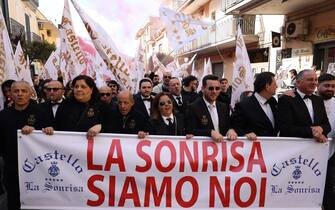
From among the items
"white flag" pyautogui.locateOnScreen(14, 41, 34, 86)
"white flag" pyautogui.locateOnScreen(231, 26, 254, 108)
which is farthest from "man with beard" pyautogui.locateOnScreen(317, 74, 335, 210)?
"white flag" pyautogui.locateOnScreen(14, 41, 34, 86)

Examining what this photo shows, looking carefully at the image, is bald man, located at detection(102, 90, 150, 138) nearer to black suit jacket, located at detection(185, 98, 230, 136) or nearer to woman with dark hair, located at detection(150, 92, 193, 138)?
woman with dark hair, located at detection(150, 92, 193, 138)

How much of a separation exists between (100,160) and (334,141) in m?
2.85

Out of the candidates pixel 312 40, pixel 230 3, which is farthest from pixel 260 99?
pixel 230 3

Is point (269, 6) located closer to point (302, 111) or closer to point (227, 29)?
point (227, 29)

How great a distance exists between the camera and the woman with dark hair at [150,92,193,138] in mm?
3613

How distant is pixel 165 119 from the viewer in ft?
12.1

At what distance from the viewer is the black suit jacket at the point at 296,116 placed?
3539 millimetres

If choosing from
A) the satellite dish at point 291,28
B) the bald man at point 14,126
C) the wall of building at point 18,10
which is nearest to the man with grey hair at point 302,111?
the bald man at point 14,126

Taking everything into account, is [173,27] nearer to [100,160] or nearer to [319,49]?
[100,160]

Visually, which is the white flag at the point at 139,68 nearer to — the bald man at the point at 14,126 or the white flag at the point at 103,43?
the white flag at the point at 103,43

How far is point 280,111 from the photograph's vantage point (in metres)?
3.62

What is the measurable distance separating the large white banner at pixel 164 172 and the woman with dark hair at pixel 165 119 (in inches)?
10.9

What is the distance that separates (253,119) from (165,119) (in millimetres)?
986

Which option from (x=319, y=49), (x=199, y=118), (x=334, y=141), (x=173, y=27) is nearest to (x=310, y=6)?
(x=319, y=49)
